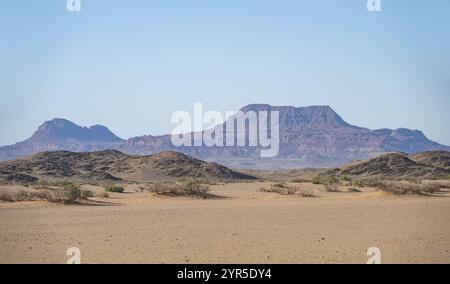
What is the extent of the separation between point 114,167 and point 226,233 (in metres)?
72.2

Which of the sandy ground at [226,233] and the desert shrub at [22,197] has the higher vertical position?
the desert shrub at [22,197]

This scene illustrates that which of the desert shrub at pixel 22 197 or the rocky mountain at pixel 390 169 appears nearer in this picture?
the desert shrub at pixel 22 197

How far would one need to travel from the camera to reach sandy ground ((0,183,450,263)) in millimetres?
13828

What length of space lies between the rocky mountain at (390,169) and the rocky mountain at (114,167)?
14.1 meters

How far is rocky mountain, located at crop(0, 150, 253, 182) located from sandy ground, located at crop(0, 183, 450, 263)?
168ft

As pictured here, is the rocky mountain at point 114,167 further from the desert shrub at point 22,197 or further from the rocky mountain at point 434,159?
the desert shrub at point 22,197

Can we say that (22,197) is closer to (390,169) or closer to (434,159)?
(390,169)

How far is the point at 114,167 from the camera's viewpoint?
88312mm

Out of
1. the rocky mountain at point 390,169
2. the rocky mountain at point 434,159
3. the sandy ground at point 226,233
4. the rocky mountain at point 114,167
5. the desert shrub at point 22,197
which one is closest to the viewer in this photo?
the sandy ground at point 226,233

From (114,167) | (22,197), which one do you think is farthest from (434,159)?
Answer: (22,197)

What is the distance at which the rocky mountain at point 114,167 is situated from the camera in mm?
78250

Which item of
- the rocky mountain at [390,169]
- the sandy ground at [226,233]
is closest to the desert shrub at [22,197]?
the sandy ground at [226,233]

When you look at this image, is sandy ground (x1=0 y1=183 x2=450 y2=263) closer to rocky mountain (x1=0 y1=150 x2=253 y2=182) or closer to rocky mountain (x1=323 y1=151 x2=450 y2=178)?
rocky mountain (x1=0 y1=150 x2=253 y2=182)
